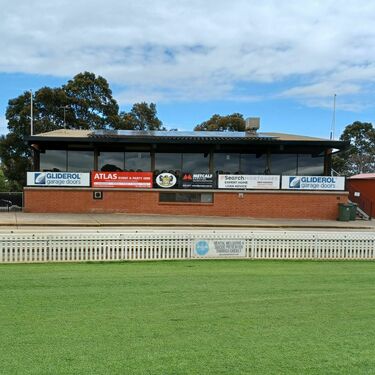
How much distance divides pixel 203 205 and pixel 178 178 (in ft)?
7.02

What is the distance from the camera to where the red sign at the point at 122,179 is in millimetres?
25938

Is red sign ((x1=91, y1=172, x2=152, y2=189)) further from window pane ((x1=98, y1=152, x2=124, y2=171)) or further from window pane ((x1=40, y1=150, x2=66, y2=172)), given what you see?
window pane ((x1=40, y1=150, x2=66, y2=172))

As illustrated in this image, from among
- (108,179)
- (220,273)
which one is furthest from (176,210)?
(220,273)

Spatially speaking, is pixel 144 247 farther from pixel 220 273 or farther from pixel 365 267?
pixel 365 267

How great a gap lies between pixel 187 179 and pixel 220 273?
17191mm

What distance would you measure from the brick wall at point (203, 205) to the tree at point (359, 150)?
39.0 meters

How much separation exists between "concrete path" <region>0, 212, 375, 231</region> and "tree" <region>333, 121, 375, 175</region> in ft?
136

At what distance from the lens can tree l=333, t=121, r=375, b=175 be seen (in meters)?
64.6

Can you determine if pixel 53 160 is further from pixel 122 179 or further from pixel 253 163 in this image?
pixel 253 163

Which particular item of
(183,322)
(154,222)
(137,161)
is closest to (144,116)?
(137,161)

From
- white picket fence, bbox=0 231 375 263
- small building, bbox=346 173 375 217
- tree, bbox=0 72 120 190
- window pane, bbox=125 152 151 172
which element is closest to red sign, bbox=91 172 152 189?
window pane, bbox=125 152 151 172

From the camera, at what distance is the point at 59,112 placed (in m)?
46.5

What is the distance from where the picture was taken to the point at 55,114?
1834 inches

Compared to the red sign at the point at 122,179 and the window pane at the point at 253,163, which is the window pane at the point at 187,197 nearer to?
the red sign at the point at 122,179
